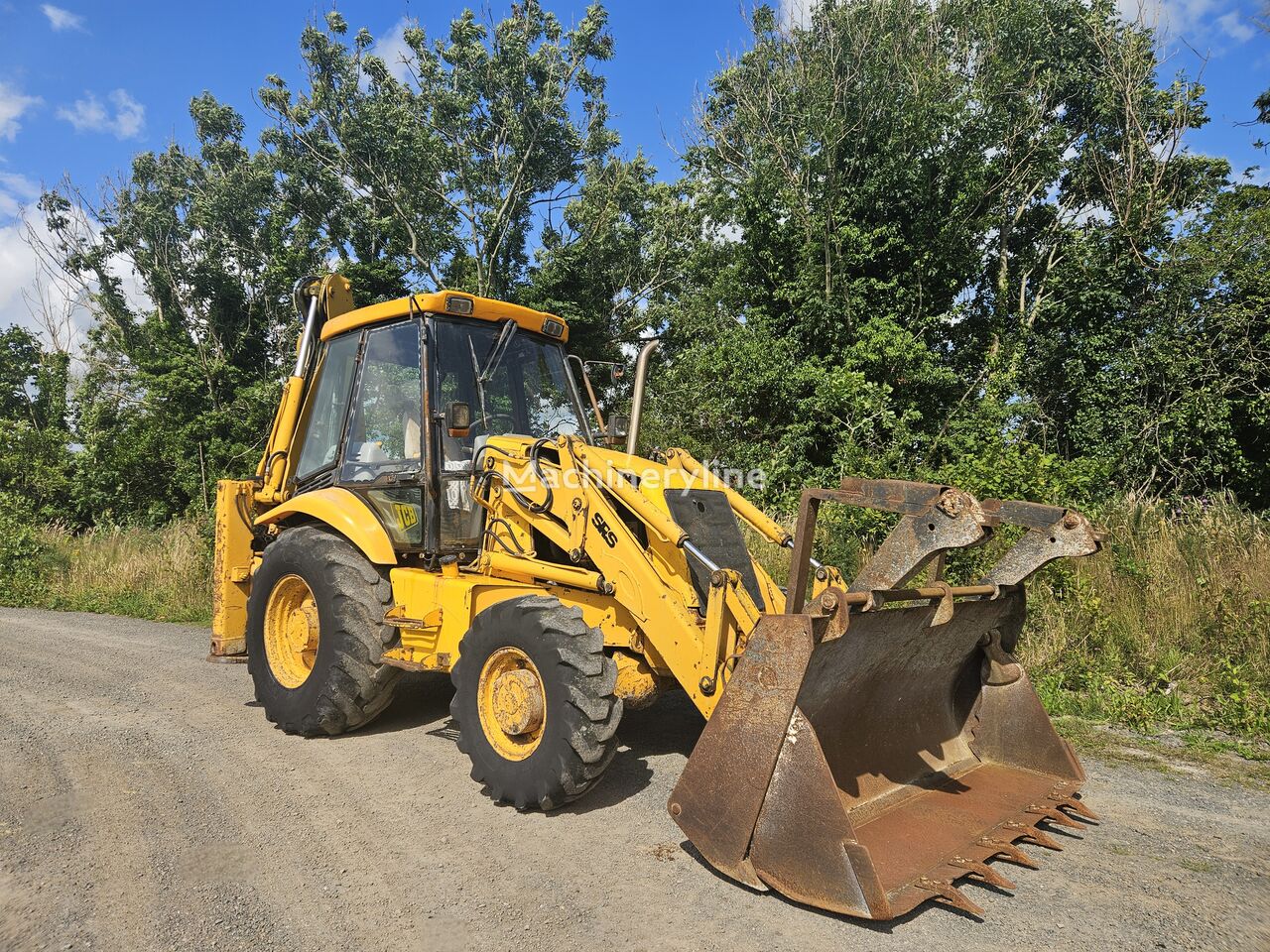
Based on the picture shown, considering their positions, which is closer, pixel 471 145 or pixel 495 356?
pixel 495 356

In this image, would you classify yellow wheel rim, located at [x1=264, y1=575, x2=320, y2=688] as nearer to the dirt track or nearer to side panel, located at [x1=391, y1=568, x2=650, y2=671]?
the dirt track

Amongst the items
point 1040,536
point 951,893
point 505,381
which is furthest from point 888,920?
point 505,381

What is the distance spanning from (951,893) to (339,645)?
3596 mm

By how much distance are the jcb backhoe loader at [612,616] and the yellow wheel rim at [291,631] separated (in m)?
0.02

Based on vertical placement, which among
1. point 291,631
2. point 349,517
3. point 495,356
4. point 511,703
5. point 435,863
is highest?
point 495,356

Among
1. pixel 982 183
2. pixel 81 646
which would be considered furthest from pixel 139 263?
pixel 982 183

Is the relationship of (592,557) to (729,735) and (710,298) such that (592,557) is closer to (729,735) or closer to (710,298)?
(729,735)

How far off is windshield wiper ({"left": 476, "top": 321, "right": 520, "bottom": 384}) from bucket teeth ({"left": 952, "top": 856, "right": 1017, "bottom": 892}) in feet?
12.6

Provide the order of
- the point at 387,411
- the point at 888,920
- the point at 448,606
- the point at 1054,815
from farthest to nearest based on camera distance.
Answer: the point at 387,411 < the point at 448,606 < the point at 1054,815 < the point at 888,920

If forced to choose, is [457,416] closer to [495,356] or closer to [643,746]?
[495,356]

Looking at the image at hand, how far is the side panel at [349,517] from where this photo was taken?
520 centimetres

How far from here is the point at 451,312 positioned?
217 inches

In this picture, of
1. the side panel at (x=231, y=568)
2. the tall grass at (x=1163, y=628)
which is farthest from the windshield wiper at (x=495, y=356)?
the tall grass at (x=1163, y=628)

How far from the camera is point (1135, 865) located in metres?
3.59
